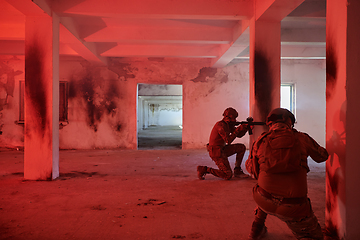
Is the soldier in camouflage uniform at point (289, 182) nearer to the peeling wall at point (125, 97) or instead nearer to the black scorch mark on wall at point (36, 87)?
the black scorch mark on wall at point (36, 87)

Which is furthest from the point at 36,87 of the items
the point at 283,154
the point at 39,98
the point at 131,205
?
the point at 283,154

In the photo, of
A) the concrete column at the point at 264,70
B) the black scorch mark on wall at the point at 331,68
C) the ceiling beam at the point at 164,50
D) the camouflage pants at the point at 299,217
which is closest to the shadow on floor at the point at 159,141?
the ceiling beam at the point at 164,50

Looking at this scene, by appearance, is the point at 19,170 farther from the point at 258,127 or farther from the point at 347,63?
the point at 347,63

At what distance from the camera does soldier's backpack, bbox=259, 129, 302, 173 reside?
5.98 feet

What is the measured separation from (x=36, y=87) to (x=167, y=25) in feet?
Result: 9.67

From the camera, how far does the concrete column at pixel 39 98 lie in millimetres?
4156

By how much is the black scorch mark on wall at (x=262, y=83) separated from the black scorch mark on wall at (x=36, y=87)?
12.0 feet

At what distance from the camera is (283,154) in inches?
72.1

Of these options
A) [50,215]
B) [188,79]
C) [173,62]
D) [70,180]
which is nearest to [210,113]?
[188,79]

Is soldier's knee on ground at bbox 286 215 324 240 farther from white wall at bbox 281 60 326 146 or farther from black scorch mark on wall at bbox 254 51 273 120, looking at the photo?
white wall at bbox 281 60 326 146

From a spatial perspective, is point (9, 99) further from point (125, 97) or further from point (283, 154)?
point (283, 154)

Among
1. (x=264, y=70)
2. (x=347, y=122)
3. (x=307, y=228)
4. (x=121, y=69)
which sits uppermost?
(x=121, y=69)

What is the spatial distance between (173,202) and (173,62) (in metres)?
5.97

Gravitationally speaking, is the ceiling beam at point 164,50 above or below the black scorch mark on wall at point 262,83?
above
